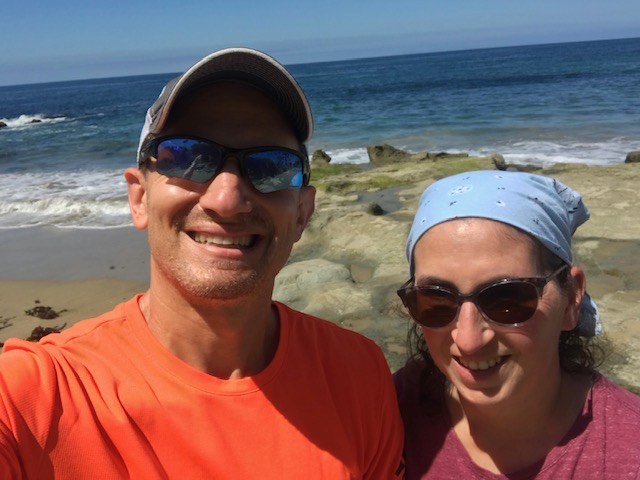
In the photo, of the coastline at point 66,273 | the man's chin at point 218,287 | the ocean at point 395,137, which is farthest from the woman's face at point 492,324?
the ocean at point 395,137

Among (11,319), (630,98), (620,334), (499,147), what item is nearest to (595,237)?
(620,334)

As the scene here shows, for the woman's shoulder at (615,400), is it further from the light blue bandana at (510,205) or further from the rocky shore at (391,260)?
the rocky shore at (391,260)

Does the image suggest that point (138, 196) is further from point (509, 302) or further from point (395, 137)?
point (395, 137)

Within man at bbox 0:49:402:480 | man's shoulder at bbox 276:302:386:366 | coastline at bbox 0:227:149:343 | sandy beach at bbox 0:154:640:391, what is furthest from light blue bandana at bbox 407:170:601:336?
coastline at bbox 0:227:149:343

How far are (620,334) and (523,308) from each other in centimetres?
337

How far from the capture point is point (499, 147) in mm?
19688

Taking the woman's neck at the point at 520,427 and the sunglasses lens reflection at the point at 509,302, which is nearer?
the sunglasses lens reflection at the point at 509,302

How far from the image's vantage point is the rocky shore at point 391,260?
5.12 m

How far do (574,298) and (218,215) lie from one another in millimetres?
1322

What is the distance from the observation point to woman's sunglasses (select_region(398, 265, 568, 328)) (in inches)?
75.5

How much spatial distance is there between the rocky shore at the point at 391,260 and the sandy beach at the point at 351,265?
13 mm

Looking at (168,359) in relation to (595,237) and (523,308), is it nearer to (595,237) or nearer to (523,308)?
(523,308)

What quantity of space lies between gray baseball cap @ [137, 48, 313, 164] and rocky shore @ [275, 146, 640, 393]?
148 centimetres

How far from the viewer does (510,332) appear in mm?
1951
